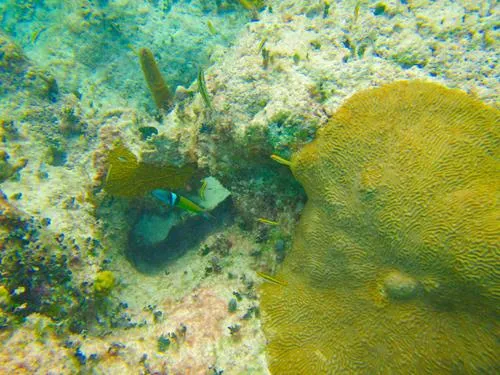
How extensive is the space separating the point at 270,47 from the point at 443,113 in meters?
2.19

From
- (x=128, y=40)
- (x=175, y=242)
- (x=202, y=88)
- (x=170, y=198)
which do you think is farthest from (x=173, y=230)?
(x=128, y=40)

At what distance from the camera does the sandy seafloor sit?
303 cm

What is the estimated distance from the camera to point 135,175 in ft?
14.0

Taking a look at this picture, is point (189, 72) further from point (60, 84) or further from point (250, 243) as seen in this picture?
point (250, 243)

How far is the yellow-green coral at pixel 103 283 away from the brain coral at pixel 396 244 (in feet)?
6.27

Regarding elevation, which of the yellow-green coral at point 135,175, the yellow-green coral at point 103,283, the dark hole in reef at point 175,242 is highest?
the yellow-green coral at point 135,175

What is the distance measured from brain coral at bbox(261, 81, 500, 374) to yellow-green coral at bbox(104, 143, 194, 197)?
211 centimetres

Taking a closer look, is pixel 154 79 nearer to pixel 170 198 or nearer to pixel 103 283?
pixel 170 198

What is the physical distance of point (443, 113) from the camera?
277 cm

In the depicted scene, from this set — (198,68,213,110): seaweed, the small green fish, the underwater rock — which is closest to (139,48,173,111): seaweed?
the underwater rock

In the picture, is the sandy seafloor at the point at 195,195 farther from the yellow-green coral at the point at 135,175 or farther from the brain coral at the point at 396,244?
the brain coral at the point at 396,244

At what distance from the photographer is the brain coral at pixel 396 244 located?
233 centimetres

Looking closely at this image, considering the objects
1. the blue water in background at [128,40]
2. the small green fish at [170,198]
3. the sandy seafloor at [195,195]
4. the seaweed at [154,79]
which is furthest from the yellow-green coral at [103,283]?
the blue water in background at [128,40]

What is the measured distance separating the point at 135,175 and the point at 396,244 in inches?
137
